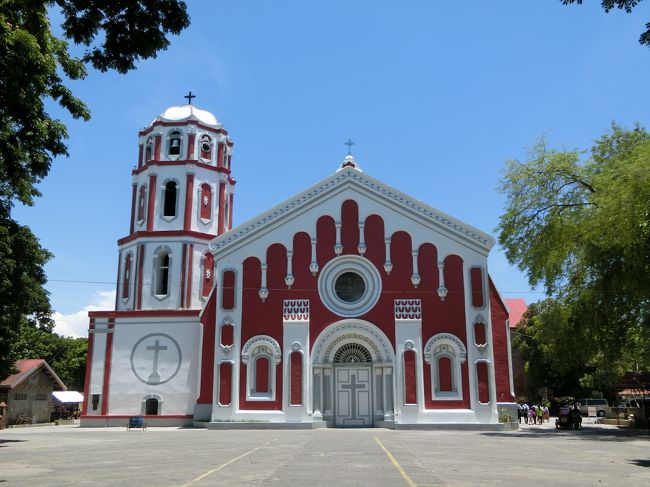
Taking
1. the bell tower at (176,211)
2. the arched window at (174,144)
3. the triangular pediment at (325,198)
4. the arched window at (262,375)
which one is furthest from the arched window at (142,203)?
the arched window at (262,375)

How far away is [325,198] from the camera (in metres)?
34.3

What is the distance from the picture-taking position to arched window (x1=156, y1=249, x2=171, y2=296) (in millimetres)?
36812

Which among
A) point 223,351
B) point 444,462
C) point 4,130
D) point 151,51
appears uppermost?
point 4,130

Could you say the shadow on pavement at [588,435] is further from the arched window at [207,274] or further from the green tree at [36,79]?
the green tree at [36,79]

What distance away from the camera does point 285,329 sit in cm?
3247

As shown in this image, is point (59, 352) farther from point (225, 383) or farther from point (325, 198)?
point (325, 198)

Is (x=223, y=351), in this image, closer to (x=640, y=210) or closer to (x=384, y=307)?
(x=384, y=307)

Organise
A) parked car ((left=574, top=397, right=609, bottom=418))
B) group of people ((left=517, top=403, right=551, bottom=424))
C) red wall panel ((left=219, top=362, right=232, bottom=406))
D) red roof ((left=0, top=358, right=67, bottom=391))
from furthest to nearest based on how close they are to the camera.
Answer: parked car ((left=574, top=397, right=609, bottom=418)), red roof ((left=0, top=358, right=67, bottom=391)), group of people ((left=517, top=403, right=551, bottom=424)), red wall panel ((left=219, top=362, right=232, bottom=406))

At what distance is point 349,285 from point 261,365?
6.28 meters

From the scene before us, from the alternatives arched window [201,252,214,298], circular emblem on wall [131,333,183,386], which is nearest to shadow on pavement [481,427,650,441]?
circular emblem on wall [131,333,183,386]

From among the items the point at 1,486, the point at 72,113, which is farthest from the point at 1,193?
the point at 1,486

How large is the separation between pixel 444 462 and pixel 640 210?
1264 cm

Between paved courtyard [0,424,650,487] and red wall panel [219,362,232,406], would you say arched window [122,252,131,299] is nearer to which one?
red wall panel [219,362,232,406]

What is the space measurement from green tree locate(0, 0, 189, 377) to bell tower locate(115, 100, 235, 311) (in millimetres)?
10735
